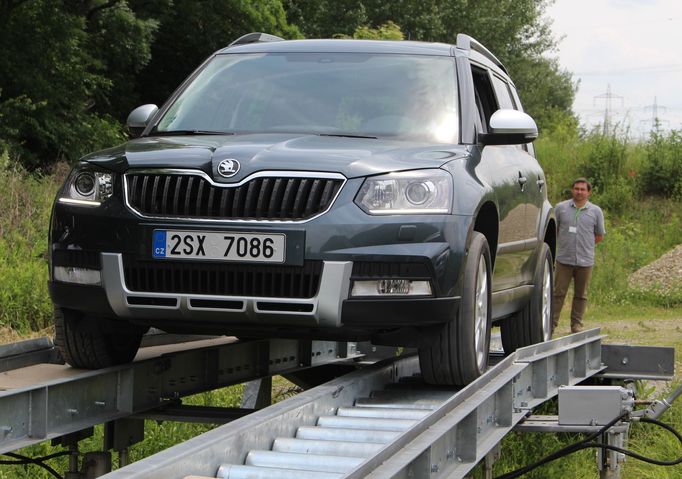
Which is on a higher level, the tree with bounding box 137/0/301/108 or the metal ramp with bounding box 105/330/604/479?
the tree with bounding box 137/0/301/108

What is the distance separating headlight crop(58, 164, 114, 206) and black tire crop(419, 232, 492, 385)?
1.62 m

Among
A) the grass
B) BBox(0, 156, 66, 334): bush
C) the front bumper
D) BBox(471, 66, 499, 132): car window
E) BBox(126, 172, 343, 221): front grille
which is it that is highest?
BBox(471, 66, 499, 132): car window

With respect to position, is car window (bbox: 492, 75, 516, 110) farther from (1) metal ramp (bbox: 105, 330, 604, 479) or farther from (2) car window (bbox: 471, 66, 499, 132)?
(1) metal ramp (bbox: 105, 330, 604, 479)

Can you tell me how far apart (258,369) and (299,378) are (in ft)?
3.53

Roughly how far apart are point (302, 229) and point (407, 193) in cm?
52

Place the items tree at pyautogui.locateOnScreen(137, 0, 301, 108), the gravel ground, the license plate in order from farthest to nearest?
1. tree at pyautogui.locateOnScreen(137, 0, 301, 108)
2. the gravel ground
3. the license plate

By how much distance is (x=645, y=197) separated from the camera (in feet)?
94.2

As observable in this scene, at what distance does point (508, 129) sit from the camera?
6098 mm

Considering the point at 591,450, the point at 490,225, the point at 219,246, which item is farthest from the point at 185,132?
the point at 591,450

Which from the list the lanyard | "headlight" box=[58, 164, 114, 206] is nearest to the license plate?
"headlight" box=[58, 164, 114, 206]

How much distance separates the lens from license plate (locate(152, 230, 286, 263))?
16.8ft

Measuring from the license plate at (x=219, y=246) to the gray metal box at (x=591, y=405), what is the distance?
72.5 inches

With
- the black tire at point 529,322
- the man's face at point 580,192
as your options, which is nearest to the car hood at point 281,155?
the black tire at point 529,322

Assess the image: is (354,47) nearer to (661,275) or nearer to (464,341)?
(464,341)
